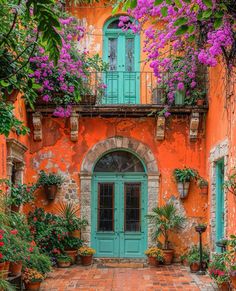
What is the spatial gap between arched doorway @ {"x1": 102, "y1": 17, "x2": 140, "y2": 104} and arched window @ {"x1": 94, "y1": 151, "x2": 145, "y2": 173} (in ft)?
4.30

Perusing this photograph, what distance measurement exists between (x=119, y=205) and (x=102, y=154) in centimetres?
131

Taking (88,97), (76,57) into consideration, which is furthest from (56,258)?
(76,57)

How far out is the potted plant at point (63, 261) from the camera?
10352mm

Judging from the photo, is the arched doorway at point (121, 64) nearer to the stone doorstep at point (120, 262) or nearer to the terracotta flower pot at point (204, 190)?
the terracotta flower pot at point (204, 190)

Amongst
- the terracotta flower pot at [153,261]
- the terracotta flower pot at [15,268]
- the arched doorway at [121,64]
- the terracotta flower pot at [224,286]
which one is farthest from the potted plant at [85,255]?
the terracotta flower pot at [224,286]

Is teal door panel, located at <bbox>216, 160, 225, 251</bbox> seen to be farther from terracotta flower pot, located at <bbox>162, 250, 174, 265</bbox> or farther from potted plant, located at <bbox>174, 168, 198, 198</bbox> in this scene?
terracotta flower pot, located at <bbox>162, 250, 174, 265</bbox>

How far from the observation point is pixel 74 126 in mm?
11180

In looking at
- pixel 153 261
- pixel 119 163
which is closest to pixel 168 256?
pixel 153 261

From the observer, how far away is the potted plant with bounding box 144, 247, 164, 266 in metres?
10.5

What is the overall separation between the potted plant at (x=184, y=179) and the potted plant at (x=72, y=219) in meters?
2.35

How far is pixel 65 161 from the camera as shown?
447 inches

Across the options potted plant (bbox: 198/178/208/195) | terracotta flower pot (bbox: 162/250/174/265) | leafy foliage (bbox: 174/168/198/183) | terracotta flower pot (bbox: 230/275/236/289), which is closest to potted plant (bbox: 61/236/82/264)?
terracotta flower pot (bbox: 162/250/174/265)

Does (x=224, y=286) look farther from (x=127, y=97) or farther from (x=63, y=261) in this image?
(x=127, y=97)

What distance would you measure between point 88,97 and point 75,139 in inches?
43.8
